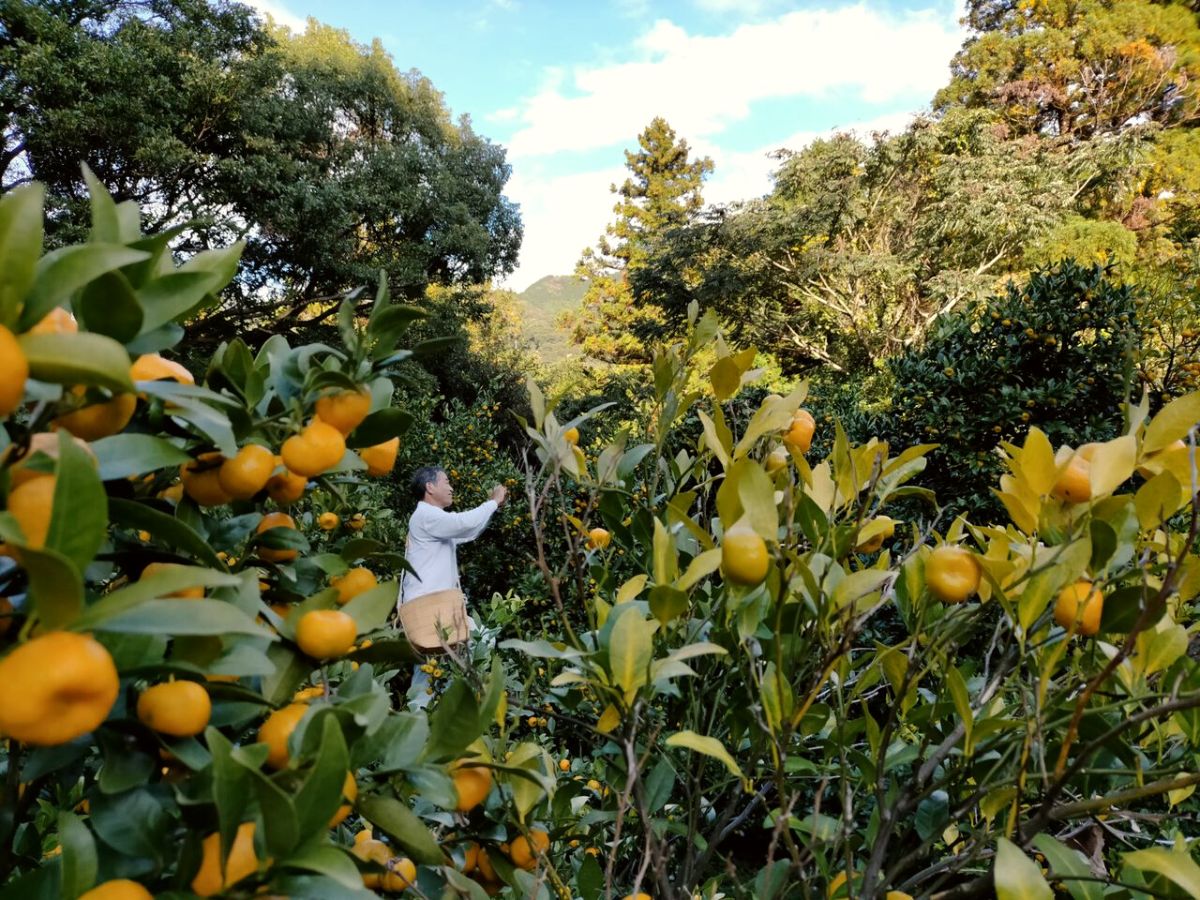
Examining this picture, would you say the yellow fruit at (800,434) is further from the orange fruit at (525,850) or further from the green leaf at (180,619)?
the green leaf at (180,619)


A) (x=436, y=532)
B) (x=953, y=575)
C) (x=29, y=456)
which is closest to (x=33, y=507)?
(x=29, y=456)

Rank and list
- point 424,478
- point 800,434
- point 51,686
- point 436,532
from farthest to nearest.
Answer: point 424,478 < point 436,532 < point 800,434 < point 51,686

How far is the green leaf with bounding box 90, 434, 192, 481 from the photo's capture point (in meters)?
0.33

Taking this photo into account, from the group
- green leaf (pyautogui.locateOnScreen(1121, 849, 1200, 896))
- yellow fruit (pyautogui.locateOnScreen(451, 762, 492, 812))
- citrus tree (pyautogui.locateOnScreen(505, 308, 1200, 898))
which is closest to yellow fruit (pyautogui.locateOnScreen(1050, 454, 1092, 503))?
citrus tree (pyautogui.locateOnScreen(505, 308, 1200, 898))

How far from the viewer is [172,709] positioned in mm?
326

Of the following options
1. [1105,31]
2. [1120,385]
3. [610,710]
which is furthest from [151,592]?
[1105,31]

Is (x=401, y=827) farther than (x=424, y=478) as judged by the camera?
No

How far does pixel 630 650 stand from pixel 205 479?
30cm

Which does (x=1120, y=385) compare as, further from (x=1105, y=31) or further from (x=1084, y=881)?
(x=1105, y=31)

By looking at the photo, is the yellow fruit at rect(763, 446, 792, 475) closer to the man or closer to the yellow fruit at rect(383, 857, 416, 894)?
the yellow fruit at rect(383, 857, 416, 894)

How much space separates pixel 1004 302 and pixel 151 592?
3156 millimetres

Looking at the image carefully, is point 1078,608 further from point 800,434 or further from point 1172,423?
point 800,434

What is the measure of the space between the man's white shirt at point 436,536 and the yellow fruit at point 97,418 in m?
2.31

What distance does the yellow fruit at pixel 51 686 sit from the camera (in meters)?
0.25
